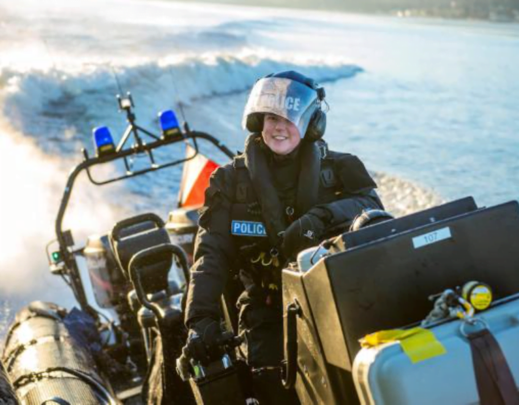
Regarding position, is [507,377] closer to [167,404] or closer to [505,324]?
[505,324]

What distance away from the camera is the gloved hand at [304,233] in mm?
2475

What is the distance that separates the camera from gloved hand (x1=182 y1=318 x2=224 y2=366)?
232 cm

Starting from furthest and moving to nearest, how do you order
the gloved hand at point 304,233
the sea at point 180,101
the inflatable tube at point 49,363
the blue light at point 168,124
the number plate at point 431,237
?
the sea at point 180,101 → the blue light at point 168,124 → the inflatable tube at point 49,363 → the gloved hand at point 304,233 → the number plate at point 431,237

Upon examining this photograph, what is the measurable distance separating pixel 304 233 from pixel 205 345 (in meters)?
Answer: 0.56

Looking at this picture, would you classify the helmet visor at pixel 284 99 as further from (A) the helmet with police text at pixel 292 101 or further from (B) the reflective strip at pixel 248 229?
(B) the reflective strip at pixel 248 229

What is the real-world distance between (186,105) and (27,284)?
315 inches

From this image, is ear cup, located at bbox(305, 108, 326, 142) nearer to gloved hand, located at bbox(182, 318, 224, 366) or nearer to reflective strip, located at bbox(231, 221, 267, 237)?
reflective strip, located at bbox(231, 221, 267, 237)

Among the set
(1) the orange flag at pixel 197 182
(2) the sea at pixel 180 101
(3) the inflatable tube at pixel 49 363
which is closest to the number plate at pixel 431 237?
(3) the inflatable tube at pixel 49 363

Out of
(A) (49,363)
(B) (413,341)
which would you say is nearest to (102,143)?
(A) (49,363)

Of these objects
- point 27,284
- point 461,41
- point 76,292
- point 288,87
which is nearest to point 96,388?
point 76,292

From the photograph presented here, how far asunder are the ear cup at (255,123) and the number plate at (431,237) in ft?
4.23

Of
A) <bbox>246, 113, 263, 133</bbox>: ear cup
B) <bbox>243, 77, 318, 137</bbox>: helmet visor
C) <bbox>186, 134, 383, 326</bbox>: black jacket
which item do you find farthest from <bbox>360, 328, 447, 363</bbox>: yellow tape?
<bbox>246, 113, 263, 133</bbox>: ear cup

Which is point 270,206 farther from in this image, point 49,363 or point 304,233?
point 49,363

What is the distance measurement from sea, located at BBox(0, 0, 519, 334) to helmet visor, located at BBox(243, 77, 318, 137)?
2884 millimetres
